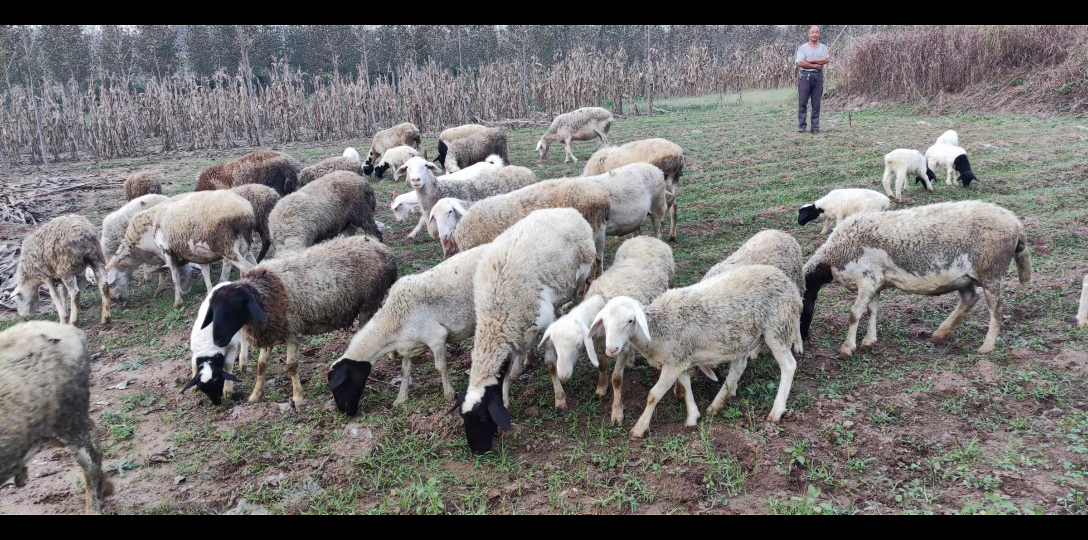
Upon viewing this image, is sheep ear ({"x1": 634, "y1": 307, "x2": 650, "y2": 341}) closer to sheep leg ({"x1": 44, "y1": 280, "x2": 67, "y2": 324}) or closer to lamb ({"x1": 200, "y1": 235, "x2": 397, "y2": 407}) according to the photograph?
lamb ({"x1": 200, "y1": 235, "x2": 397, "y2": 407})

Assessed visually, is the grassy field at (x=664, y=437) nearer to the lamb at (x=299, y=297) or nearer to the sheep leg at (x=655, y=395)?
the sheep leg at (x=655, y=395)

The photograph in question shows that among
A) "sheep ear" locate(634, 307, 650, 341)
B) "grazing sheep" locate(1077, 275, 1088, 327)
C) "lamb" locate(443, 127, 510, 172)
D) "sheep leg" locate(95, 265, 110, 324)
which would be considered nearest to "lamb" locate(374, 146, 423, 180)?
"lamb" locate(443, 127, 510, 172)

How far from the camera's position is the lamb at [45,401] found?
12.8ft

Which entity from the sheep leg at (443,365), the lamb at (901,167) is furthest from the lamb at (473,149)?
the sheep leg at (443,365)

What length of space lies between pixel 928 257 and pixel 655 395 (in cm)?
294

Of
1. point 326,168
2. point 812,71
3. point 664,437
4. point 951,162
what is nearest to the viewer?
point 664,437

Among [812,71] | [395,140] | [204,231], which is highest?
[812,71]

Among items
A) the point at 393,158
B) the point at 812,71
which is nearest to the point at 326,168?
the point at 393,158

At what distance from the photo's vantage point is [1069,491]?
12.4ft

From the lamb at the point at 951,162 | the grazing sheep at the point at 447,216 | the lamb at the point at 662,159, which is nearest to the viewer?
the grazing sheep at the point at 447,216

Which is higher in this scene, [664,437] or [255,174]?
[255,174]

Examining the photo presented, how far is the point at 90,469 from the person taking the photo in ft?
14.4

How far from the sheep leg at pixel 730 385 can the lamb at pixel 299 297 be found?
355cm

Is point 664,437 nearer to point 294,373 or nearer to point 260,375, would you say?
point 294,373
